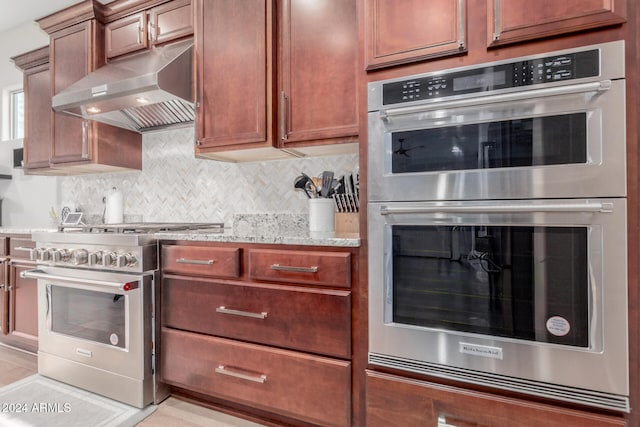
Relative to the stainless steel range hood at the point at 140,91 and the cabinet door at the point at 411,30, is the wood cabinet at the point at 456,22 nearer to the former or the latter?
the cabinet door at the point at 411,30

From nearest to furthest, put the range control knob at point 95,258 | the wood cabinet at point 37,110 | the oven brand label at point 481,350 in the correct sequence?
1. the oven brand label at point 481,350
2. the range control knob at point 95,258
3. the wood cabinet at point 37,110

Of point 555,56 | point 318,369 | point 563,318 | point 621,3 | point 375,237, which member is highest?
point 621,3

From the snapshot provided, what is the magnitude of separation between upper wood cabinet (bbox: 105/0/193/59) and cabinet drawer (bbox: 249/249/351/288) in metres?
1.63

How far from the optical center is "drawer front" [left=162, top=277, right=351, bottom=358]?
1.47 metres

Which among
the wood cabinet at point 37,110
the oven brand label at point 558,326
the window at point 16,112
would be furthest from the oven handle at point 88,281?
the window at point 16,112

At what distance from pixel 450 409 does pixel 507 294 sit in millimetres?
476

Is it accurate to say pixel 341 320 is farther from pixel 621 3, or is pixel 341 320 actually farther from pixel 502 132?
pixel 621 3

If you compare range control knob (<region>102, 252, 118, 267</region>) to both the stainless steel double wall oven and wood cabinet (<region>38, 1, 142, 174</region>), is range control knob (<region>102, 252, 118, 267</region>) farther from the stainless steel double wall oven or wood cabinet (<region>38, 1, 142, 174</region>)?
the stainless steel double wall oven

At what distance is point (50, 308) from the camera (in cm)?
212

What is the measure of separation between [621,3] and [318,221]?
4.75ft

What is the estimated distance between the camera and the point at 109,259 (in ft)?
6.21

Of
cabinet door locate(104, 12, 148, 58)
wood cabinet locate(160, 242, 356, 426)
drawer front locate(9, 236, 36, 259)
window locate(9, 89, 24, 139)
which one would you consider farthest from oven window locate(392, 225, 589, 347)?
window locate(9, 89, 24, 139)

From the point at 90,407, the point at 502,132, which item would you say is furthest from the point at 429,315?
the point at 90,407

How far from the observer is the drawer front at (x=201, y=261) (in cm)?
169
